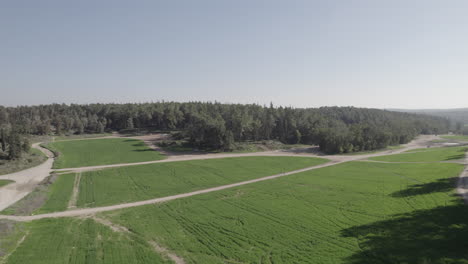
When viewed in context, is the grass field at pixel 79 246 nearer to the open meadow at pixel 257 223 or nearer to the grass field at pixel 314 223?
the open meadow at pixel 257 223

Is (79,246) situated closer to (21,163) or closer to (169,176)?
(169,176)

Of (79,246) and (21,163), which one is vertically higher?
(21,163)

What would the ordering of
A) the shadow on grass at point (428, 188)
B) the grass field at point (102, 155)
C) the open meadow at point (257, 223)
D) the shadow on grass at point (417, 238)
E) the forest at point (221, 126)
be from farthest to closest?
the forest at point (221, 126), the grass field at point (102, 155), the shadow on grass at point (428, 188), the open meadow at point (257, 223), the shadow on grass at point (417, 238)

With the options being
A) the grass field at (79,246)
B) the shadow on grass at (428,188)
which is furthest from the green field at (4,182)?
the shadow on grass at (428,188)

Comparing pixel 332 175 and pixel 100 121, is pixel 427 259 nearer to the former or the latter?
pixel 332 175

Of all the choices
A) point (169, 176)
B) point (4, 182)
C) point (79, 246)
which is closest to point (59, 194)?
point (4, 182)

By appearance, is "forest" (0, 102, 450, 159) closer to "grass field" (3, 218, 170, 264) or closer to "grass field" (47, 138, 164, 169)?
"grass field" (47, 138, 164, 169)
